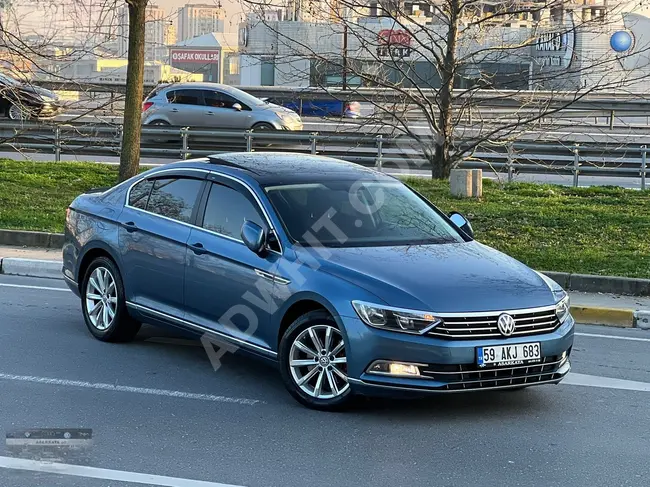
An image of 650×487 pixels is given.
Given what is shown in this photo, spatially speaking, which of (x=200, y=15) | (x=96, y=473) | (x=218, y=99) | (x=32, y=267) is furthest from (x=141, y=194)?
(x=218, y=99)

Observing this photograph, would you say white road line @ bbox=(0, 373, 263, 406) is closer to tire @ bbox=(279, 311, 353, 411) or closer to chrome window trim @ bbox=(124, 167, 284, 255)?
tire @ bbox=(279, 311, 353, 411)

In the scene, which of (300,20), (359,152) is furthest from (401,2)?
(359,152)

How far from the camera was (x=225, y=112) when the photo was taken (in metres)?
28.6

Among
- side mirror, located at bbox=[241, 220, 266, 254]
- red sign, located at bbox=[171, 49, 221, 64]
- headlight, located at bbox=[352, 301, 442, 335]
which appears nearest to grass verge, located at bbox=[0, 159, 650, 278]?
side mirror, located at bbox=[241, 220, 266, 254]

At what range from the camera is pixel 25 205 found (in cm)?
1589

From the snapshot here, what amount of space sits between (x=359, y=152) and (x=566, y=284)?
11893 millimetres

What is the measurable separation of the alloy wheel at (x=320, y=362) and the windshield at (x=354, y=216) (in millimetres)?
698

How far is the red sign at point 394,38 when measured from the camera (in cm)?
1620

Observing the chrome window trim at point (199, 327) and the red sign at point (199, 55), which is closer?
the chrome window trim at point (199, 327)

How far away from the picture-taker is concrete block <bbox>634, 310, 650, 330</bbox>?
10008 mm

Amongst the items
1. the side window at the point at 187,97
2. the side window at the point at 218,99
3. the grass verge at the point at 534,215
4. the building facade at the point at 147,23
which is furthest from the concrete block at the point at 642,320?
the side window at the point at 187,97

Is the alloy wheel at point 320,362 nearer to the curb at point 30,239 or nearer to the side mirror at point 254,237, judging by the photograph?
the side mirror at point 254,237

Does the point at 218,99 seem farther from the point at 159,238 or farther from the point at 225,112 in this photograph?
the point at 159,238

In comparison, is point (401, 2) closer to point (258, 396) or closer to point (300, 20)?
point (300, 20)
